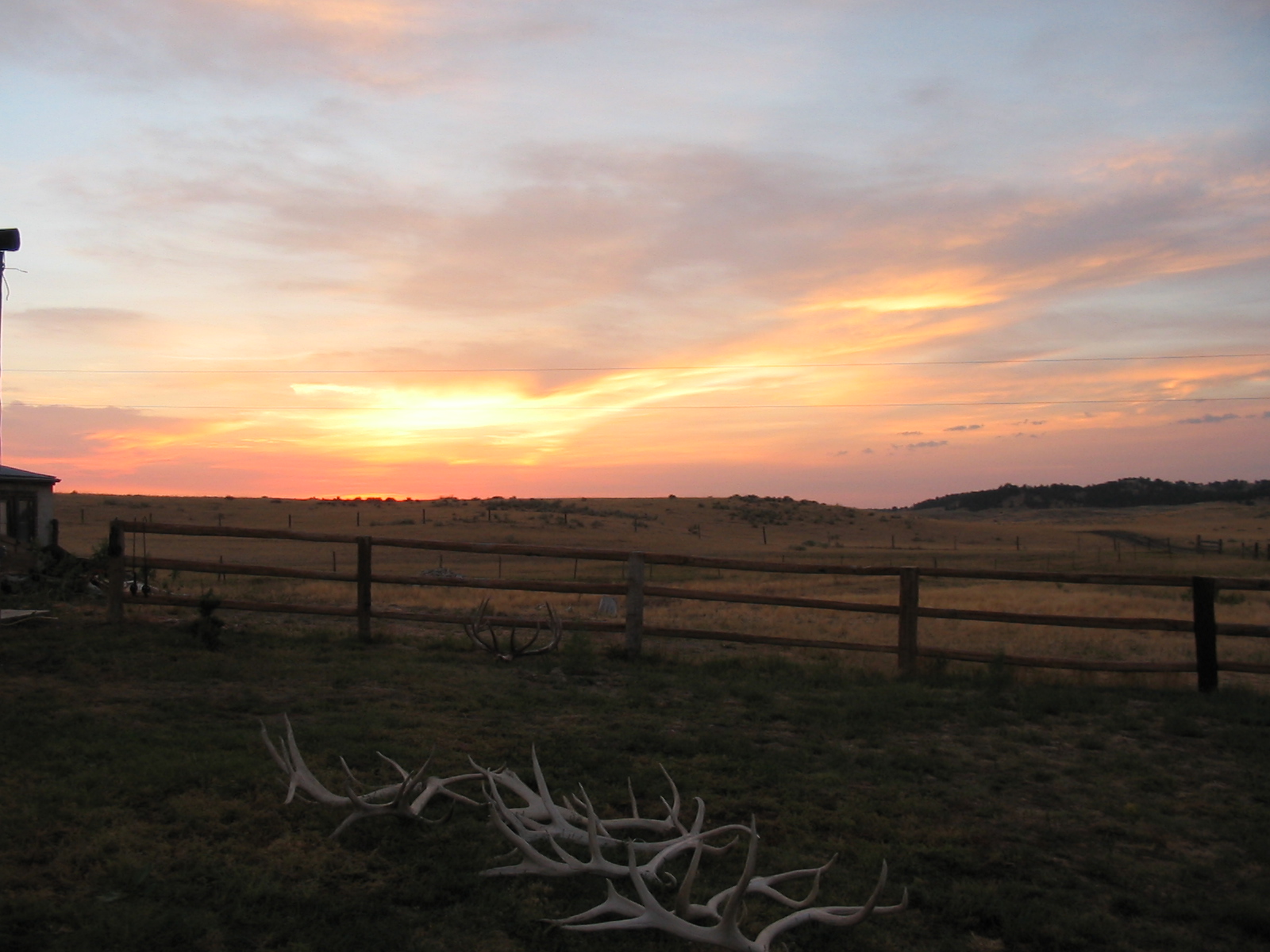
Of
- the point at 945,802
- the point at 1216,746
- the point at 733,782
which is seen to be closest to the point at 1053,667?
the point at 1216,746

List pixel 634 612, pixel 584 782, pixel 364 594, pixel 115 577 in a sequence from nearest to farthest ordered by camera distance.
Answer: pixel 584 782 → pixel 634 612 → pixel 364 594 → pixel 115 577

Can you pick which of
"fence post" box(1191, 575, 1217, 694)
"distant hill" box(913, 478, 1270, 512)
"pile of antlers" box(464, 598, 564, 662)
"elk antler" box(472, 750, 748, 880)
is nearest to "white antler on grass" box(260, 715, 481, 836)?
"elk antler" box(472, 750, 748, 880)

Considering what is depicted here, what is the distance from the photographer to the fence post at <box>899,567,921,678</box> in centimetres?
930

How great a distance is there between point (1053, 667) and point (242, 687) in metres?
7.61

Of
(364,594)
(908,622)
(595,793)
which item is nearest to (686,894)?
(595,793)

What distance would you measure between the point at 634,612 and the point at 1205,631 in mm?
5520

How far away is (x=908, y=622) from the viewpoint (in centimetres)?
941

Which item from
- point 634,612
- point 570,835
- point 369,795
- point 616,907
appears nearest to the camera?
point 616,907

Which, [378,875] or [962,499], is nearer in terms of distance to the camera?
[378,875]

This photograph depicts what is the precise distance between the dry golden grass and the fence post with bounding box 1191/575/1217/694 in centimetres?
49

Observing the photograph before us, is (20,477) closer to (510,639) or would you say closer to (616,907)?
(510,639)

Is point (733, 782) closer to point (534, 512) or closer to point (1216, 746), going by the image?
point (1216, 746)

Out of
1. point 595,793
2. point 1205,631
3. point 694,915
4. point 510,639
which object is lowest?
point 595,793

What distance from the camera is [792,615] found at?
1927 cm
